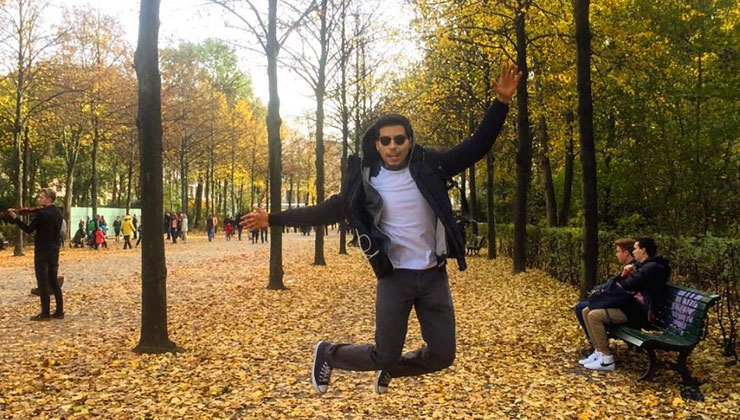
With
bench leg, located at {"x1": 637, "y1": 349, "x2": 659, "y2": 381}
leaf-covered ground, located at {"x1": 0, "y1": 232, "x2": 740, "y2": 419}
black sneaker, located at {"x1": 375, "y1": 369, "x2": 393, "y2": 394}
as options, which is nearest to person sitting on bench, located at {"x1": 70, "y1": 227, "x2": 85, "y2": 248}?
leaf-covered ground, located at {"x1": 0, "y1": 232, "x2": 740, "y2": 419}

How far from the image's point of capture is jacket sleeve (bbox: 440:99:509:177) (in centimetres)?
399

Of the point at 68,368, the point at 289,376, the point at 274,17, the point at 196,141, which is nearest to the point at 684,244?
the point at 289,376

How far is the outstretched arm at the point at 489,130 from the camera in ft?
12.9

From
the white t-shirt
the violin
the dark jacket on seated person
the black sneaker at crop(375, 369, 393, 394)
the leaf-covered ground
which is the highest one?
the violin

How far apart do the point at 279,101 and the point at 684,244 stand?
30.6 ft

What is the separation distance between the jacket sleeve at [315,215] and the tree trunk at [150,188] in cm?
426

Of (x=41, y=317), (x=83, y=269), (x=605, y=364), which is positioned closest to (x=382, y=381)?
(x=605, y=364)

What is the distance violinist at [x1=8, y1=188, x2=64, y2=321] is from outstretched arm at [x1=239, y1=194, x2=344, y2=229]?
23.3 feet

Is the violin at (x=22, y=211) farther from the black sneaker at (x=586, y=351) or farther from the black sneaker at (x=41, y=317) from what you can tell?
the black sneaker at (x=586, y=351)

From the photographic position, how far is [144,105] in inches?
318

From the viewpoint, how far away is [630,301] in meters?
7.04

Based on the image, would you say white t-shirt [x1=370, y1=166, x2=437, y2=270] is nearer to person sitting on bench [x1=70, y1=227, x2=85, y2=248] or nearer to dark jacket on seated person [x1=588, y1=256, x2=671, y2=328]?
dark jacket on seated person [x1=588, y1=256, x2=671, y2=328]

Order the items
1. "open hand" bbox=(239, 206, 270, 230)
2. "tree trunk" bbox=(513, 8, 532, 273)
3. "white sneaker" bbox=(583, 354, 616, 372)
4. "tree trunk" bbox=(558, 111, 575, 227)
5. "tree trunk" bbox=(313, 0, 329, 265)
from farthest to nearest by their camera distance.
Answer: "tree trunk" bbox=(313, 0, 329, 265) → "tree trunk" bbox=(558, 111, 575, 227) → "tree trunk" bbox=(513, 8, 532, 273) → "white sneaker" bbox=(583, 354, 616, 372) → "open hand" bbox=(239, 206, 270, 230)

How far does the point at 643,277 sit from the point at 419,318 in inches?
151
